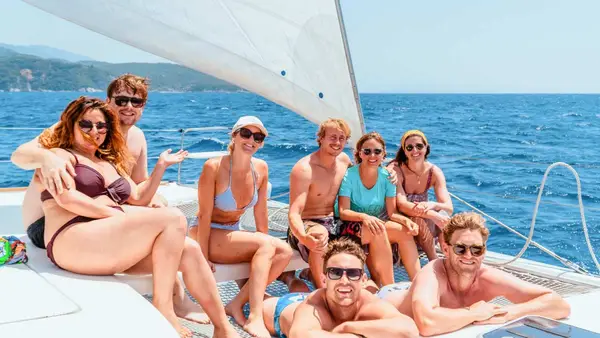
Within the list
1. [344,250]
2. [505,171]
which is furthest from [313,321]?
[505,171]

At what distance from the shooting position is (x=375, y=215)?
3.14m

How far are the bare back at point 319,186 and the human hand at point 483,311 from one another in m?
1.07

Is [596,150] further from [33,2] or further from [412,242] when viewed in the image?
[33,2]

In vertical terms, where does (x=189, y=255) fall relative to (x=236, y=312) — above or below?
above

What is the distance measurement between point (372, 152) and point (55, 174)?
150cm

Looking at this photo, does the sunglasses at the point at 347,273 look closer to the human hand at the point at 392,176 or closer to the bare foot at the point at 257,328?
the bare foot at the point at 257,328

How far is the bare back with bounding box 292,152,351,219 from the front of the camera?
3123 mm

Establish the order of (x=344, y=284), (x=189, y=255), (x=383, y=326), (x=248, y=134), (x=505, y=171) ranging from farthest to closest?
(x=505, y=171)
(x=248, y=134)
(x=189, y=255)
(x=344, y=284)
(x=383, y=326)

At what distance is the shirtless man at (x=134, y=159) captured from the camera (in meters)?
2.15

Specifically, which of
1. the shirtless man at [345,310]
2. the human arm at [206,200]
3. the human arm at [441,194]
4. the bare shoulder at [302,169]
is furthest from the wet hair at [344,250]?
the human arm at [441,194]

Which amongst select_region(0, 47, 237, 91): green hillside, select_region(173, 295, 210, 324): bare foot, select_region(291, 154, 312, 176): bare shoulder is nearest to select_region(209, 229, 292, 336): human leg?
→ select_region(173, 295, 210, 324): bare foot

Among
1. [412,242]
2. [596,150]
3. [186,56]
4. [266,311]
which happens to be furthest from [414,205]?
[596,150]

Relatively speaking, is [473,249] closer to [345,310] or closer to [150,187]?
[345,310]

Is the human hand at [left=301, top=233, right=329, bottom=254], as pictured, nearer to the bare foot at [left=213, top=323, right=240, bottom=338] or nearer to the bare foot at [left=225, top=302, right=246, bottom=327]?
the bare foot at [left=225, top=302, right=246, bottom=327]
